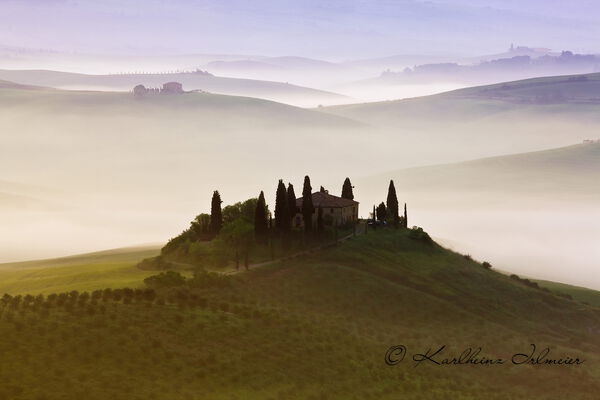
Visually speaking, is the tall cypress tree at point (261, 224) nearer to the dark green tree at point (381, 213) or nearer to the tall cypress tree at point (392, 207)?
the dark green tree at point (381, 213)

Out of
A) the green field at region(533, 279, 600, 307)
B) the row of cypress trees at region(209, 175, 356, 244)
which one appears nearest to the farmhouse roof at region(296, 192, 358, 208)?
the row of cypress trees at region(209, 175, 356, 244)

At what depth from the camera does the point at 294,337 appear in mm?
69312

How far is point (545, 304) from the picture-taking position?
105875 mm

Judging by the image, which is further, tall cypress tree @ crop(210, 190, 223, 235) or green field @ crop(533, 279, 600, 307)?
green field @ crop(533, 279, 600, 307)

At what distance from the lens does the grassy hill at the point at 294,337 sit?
56.2m

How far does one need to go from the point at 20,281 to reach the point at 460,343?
2372 inches

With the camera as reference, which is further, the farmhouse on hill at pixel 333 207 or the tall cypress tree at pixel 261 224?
the farmhouse on hill at pixel 333 207

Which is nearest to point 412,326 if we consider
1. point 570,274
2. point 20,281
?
point 20,281

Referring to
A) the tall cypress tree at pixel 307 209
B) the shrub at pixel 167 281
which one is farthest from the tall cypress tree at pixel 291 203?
the shrub at pixel 167 281

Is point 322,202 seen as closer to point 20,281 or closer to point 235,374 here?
point 20,281

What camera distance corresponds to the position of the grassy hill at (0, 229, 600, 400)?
56.2 metres

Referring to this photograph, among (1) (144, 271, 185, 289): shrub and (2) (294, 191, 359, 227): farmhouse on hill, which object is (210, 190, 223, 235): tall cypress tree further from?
(1) (144, 271, 185, 289): shrub

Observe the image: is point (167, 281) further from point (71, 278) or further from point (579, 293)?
point (579, 293)

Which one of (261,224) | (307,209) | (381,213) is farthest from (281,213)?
(381,213)
